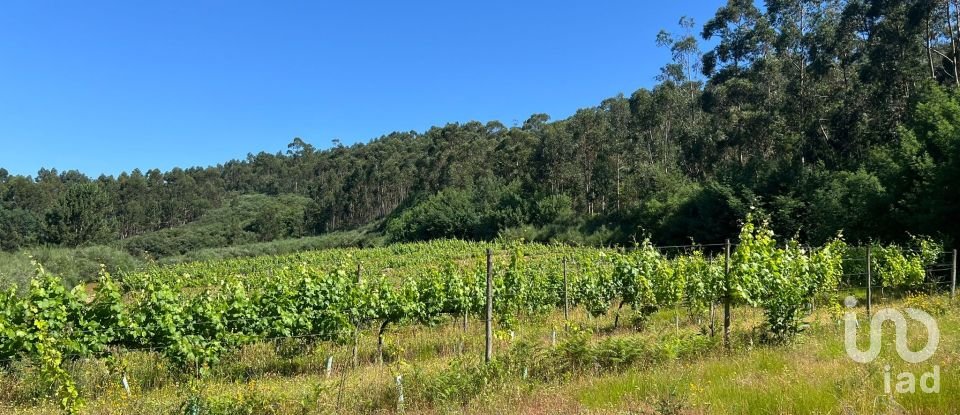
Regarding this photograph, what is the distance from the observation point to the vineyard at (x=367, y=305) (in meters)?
6.70

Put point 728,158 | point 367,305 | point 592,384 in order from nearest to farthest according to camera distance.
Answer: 1. point 592,384
2. point 367,305
3. point 728,158

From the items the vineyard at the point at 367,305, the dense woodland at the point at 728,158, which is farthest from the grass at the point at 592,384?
the dense woodland at the point at 728,158

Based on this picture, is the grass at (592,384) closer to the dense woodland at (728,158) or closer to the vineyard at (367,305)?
the vineyard at (367,305)

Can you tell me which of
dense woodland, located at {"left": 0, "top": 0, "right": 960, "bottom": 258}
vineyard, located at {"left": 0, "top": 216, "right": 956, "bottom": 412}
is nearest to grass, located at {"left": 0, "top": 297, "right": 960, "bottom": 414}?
vineyard, located at {"left": 0, "top": 216, "right": 956, "bottom": 412}

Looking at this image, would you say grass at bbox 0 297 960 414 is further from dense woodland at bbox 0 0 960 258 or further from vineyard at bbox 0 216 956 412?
dense woodland at bbox 0 0 960 258

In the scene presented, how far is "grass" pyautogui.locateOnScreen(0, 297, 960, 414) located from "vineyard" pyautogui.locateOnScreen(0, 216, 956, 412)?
0.26m

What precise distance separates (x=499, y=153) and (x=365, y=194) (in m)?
33.0

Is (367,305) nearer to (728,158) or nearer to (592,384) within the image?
(592,384)

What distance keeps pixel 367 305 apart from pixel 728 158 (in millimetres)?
41154

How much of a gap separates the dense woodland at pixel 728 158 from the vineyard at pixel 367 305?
6.62 ft

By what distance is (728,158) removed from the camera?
143 feet

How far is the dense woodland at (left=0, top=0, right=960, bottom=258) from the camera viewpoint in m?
22.9

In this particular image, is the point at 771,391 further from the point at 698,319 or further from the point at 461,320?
the point at 461,320

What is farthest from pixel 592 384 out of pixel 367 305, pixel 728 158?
pixel 728 158
